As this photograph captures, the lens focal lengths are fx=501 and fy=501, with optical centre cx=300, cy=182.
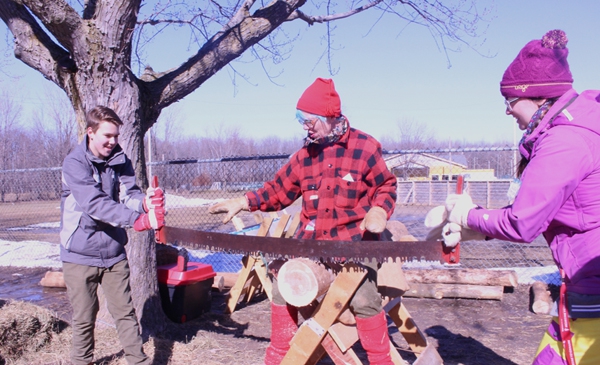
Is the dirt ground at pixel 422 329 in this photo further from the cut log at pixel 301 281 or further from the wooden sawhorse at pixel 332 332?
the cut log at pixel 301 281

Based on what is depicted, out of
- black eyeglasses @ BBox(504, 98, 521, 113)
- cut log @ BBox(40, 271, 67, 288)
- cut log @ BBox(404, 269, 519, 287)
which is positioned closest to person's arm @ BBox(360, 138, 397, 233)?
black eyeglasses @ BBox(504, 98, 521, 113)

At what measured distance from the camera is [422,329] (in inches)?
233

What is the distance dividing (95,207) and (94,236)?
0.35 metres

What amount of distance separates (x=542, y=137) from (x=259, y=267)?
4839 mm

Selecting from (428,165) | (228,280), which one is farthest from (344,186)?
(428,165)

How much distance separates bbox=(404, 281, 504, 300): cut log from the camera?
22.6 ft

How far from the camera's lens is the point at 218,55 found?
5656 millimetres

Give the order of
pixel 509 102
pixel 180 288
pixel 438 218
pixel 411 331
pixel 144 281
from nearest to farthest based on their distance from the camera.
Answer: pixel 509 102 → pixel 438 218 → pixel 411 331 → pixel 144 281 → pixel 180 288

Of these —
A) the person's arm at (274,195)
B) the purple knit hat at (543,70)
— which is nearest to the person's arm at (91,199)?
the person's arm at (274,195)

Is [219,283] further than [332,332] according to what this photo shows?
Yes

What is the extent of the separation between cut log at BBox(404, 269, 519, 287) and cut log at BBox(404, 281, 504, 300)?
7 centimetres

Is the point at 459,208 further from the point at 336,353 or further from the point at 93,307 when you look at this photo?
the point at 93,307

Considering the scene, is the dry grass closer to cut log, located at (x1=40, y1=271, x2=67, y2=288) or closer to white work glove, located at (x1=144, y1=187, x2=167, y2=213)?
white work glove, located at (x1=144, y1=187, x2=167, y2=213)

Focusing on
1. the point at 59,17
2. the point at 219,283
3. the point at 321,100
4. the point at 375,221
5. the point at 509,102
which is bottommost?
the point at 219,283
